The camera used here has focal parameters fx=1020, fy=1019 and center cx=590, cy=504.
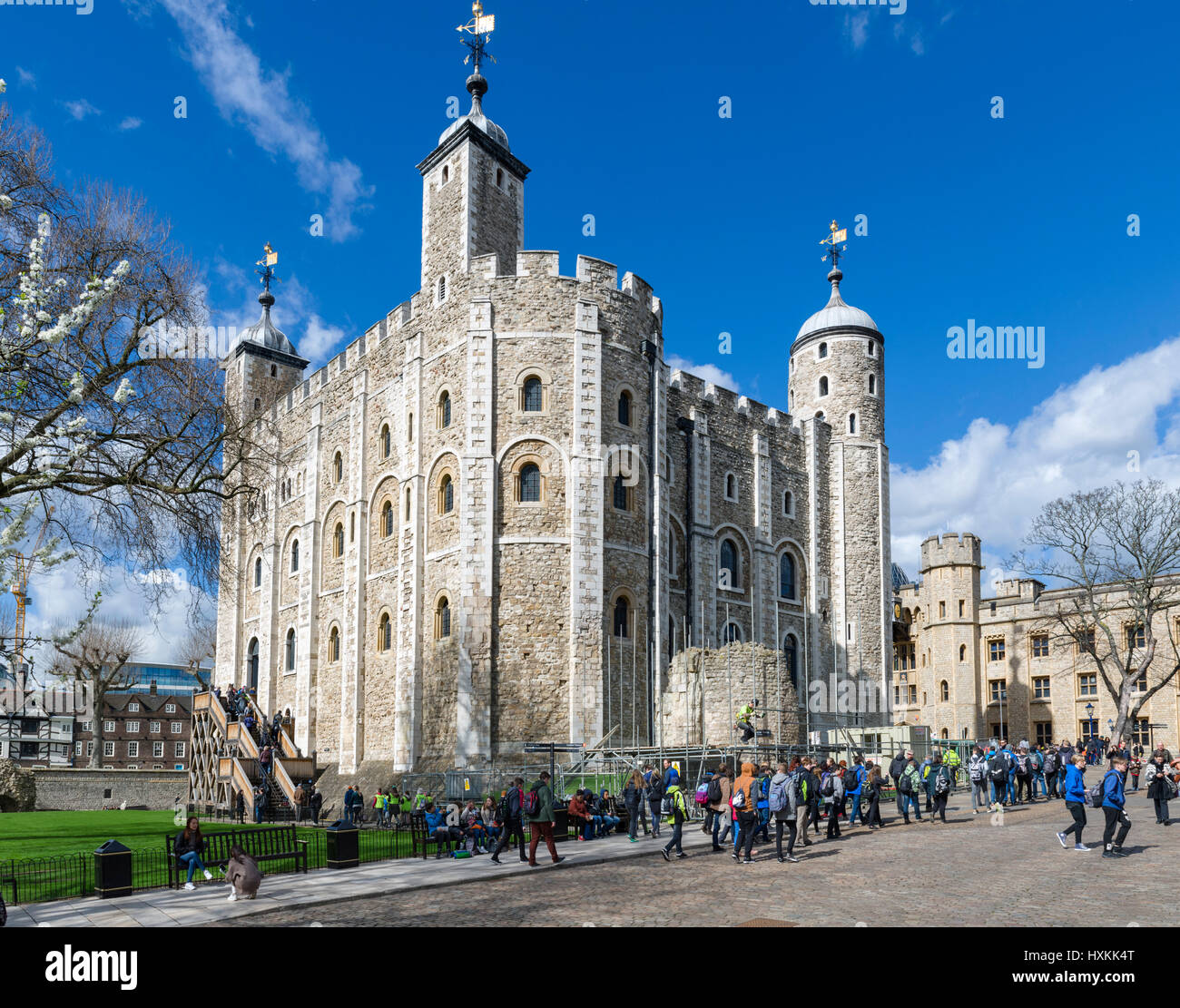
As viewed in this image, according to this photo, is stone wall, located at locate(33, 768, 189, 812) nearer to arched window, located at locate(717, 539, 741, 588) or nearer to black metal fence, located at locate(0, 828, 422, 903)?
arched window, located at locate(717, 539, 741, 588)

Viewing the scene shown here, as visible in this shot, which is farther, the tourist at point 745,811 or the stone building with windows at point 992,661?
the stone building with windows at point 992,661

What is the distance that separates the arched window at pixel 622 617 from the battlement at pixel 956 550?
91.4ft

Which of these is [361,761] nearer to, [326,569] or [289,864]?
[326,569]

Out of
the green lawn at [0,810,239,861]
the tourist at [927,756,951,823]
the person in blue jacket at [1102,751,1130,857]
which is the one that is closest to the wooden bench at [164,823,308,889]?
the green lawn at [0,810,239,861]

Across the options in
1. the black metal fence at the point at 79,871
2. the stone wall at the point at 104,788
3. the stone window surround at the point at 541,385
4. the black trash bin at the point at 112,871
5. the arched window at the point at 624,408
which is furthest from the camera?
the stone wall at the point at 104,788

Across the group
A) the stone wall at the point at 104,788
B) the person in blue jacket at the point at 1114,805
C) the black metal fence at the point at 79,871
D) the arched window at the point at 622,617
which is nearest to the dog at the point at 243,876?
the black metal fence at the point at 79,871

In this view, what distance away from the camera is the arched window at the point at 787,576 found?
41.2 m

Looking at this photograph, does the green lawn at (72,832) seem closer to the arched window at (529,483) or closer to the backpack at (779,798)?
the arched window at (529,483)

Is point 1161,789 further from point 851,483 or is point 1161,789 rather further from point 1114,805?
point 851,483

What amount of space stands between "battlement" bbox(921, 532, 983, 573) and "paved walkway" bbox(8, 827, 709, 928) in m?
37.6

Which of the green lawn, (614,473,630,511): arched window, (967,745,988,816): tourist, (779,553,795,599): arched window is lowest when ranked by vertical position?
the green lawn

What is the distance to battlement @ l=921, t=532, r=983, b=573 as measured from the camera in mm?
52281

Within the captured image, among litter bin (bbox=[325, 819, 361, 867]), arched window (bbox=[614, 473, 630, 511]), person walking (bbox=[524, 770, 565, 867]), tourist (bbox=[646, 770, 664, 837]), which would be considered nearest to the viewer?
person walking (bbox=[524, 770, 565, 867])

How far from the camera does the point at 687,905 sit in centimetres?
1215
